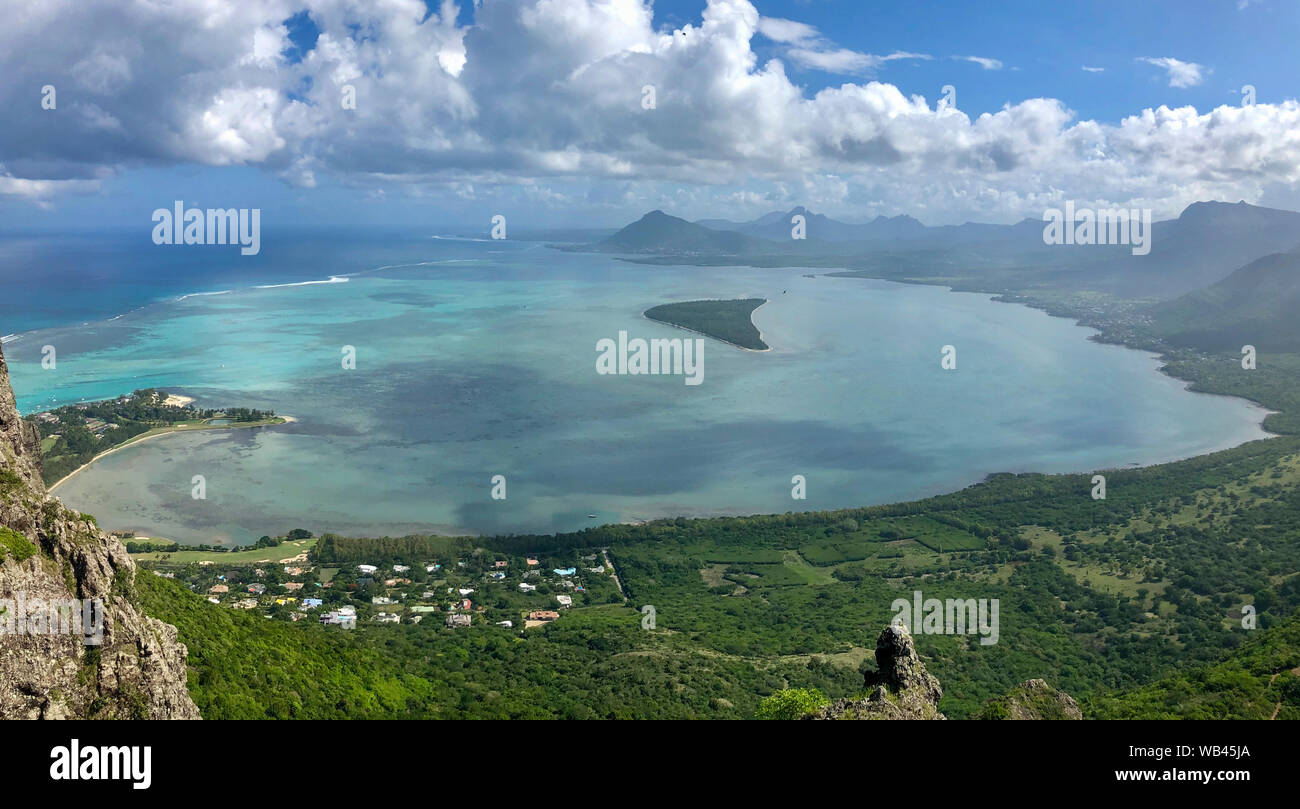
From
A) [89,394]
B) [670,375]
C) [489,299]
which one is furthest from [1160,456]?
[489,299]

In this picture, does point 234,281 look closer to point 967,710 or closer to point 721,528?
point 721,528

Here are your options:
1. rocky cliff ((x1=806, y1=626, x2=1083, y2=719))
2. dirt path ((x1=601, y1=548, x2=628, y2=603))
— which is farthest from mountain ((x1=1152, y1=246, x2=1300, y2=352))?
rocky cliff ((x1=806, y1=626, x2=1083, y2=719))

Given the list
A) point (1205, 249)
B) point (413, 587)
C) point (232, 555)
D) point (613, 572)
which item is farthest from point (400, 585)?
point (1205, 249)

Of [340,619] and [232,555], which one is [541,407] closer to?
[232,555]

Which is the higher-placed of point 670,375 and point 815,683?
point 670,375

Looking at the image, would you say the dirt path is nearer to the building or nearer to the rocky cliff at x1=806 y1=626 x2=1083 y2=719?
the building
